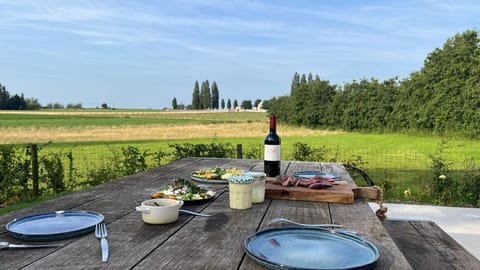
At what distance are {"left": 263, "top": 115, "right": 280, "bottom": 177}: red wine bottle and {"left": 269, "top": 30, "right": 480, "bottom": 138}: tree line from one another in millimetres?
16640

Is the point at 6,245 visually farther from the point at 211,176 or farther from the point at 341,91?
the point at 341,91

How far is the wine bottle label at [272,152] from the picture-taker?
2023 millimetres

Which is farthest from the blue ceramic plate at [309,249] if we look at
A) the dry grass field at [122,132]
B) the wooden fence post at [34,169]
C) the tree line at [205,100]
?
the tree line at [205,100]

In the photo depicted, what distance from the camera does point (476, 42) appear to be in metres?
18.7

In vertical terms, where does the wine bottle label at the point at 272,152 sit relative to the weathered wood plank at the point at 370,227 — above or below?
above

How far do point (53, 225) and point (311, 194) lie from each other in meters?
1.05

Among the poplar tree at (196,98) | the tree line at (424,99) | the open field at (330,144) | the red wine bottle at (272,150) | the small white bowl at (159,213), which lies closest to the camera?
the small white bowl at (159,213)

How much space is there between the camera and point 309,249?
1058 mm

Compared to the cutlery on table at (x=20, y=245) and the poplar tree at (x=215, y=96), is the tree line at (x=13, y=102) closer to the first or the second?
the poplar tree at (x=215, y=96)

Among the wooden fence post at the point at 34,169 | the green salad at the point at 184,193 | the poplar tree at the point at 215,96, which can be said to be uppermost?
the poplar tree at the point at 215,96

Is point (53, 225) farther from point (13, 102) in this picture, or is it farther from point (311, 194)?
point (13, 102)

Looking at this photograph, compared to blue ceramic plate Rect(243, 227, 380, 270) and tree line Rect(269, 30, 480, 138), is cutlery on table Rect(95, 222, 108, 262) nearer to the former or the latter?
blue ceramic plate Rect(243, 227, 380, 270)

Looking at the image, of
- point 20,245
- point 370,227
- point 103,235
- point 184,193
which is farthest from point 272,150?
point 20,245

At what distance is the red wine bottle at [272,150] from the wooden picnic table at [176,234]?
326 millimetres
